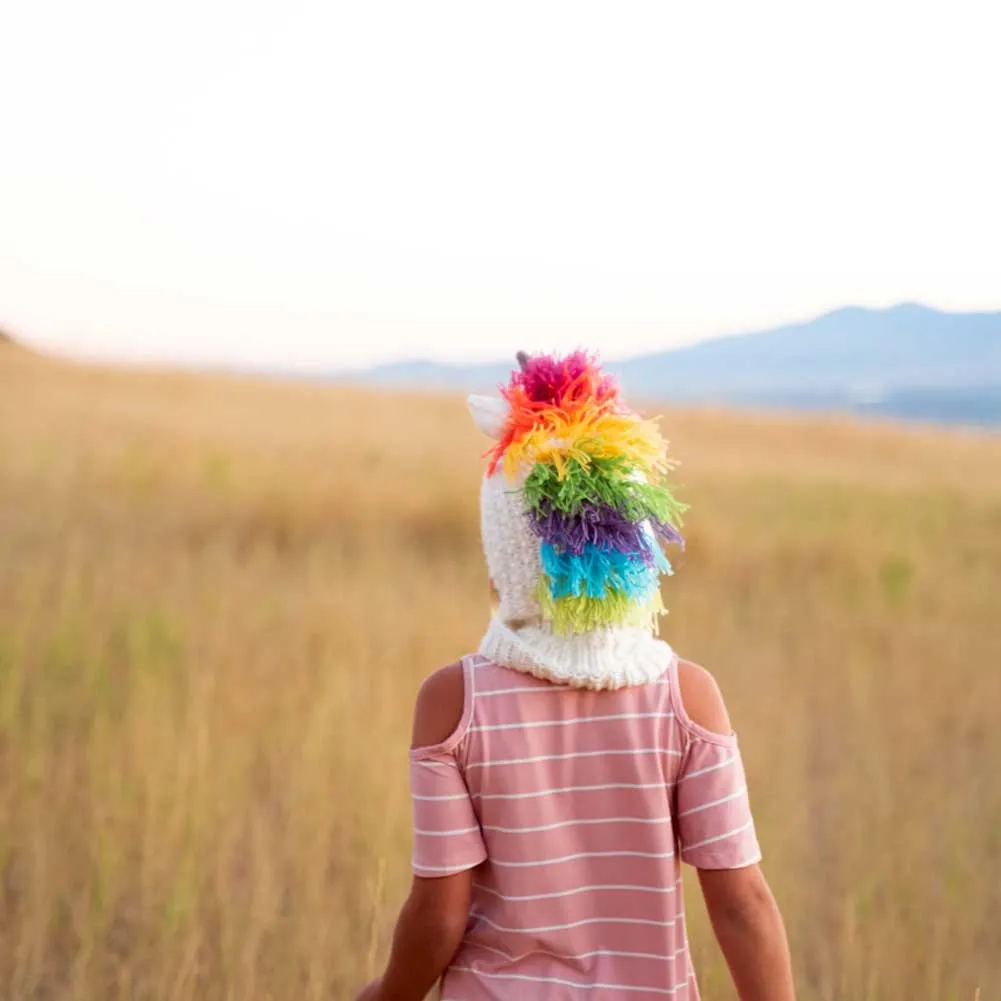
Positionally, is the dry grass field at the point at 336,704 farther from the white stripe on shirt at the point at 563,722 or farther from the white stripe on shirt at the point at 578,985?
the white stripe on shirt at the point at 563,722

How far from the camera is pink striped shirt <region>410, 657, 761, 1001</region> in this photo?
5.03ft

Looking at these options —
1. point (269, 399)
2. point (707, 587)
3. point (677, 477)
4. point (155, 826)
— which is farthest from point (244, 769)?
point (269, 399)

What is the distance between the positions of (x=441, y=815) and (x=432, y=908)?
128 mm

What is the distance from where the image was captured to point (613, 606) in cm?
157

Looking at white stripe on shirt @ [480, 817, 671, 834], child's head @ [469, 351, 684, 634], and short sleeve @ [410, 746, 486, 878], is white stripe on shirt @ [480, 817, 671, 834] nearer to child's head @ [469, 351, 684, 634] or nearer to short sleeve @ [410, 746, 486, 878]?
short sleeve @ [410, 746, 486, 878]

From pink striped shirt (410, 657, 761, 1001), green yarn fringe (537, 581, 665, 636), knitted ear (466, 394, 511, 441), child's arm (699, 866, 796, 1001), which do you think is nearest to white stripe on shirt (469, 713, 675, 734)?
pink striped shirt (410, 657, 761, 1001)

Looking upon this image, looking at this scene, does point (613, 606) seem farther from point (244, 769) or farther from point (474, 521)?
point (474, 521)

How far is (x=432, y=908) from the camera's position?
1.58m

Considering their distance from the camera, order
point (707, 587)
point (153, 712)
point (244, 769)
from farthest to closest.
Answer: point (707, 587)
point (153, 712)
point (244, 769)

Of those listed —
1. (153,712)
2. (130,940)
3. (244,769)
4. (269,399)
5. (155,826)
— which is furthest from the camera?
(269,399)

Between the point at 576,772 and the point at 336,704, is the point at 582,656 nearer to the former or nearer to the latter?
the point at 576,772

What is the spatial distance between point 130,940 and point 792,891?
180 cm

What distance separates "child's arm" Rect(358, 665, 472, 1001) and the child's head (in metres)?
0.14

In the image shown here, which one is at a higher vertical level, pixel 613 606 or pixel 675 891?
pixel 613 606
